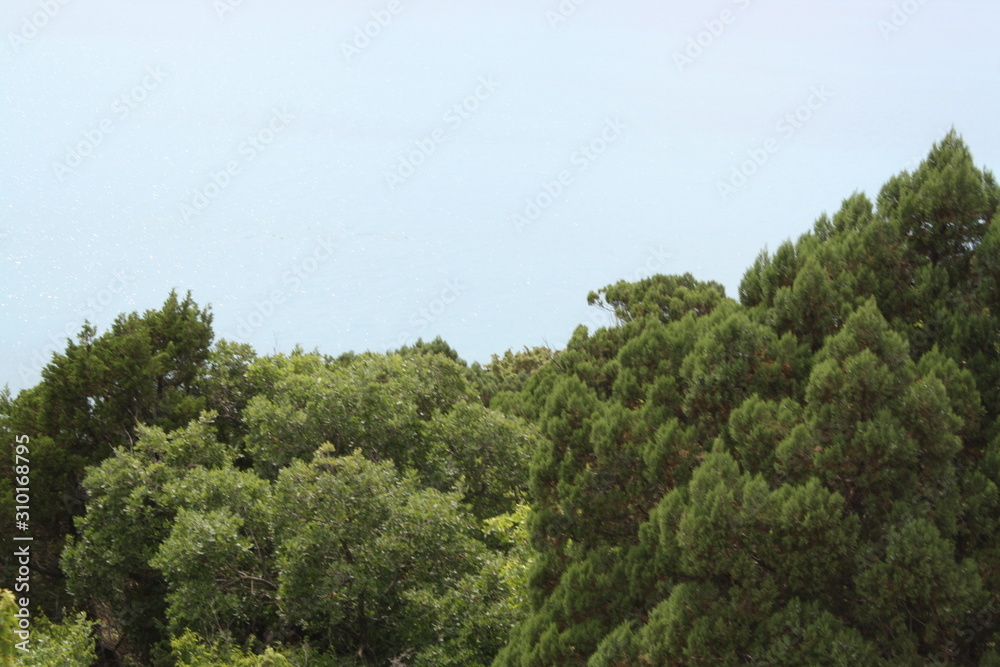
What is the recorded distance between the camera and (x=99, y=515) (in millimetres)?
16125

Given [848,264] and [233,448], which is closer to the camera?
[848,264]

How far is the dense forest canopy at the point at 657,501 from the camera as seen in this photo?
8094mm

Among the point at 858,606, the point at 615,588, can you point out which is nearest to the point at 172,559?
the point at 615,588

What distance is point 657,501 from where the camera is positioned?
32.8ft

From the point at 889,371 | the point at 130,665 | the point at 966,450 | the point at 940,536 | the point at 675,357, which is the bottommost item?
the point at 130,665

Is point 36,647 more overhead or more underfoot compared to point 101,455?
more underfoot

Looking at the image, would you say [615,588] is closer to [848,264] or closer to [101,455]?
[848,264]

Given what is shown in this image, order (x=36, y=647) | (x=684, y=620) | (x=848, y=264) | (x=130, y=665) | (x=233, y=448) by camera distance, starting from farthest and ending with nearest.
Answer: (x=233, y=448)
(x=130, y=665)
(x=36, y=647)
(x=848, y=264)
(x=684, y=620)

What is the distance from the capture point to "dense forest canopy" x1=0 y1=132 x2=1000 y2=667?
8094 mm

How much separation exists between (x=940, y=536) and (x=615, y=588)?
320 cm
